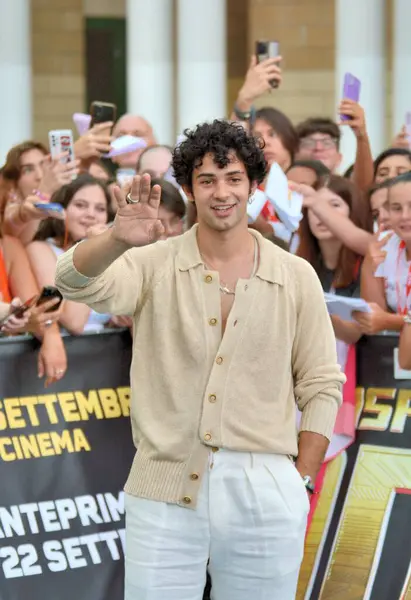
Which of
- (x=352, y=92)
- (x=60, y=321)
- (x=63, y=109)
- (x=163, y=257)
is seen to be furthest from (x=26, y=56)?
(x=163, y=257)

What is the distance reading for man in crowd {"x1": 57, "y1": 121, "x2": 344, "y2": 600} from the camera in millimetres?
→ 4258

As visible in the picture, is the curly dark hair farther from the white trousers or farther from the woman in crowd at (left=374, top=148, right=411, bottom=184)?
the woman in crowd at (left=374, top=148, right=411, bottom=184)

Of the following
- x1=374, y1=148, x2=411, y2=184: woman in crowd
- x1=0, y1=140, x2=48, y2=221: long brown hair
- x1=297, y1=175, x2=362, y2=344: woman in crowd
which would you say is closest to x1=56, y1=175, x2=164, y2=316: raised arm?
x1=297, y1=175, x2=362, y2=344: woman in crowd

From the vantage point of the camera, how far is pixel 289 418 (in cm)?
442

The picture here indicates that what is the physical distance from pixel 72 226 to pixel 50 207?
270 millimetres

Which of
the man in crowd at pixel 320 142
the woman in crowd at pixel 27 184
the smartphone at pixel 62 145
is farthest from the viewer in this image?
the man in crowd at pixel 320 142

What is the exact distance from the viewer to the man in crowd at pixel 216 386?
14.0 feet

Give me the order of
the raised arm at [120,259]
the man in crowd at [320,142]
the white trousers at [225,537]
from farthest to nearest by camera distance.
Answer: the man in crowd at [320,142]
the white trousers at [225,537]
the raised arm at [120,259]

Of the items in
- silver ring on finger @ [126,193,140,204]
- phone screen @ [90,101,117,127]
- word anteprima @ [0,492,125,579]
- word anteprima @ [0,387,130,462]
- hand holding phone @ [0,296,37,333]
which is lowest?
word anteprima @ [0,492,125,579]

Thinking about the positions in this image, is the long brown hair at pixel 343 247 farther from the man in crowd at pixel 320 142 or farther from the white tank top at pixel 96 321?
the man in crowd at pixel 320 142

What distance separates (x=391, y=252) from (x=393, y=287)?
7.2 inches

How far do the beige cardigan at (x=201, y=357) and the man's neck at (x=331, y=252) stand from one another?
248cm

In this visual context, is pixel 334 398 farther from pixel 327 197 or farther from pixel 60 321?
pixel 327 197

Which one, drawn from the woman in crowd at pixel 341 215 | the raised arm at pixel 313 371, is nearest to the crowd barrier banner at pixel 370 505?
the woman in crowd at pixel 341 215
